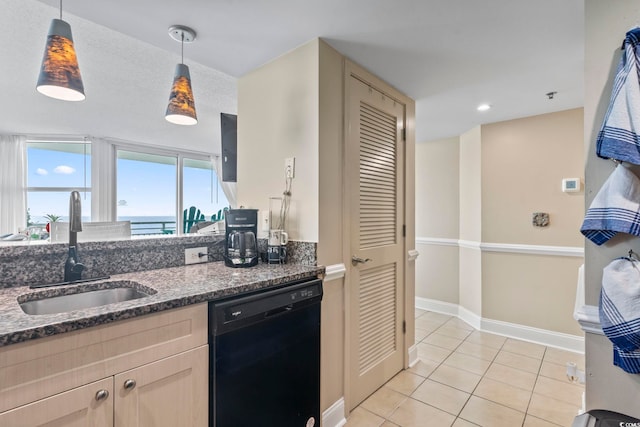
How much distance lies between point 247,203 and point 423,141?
285cm

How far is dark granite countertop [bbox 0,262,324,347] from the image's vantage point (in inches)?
32.7

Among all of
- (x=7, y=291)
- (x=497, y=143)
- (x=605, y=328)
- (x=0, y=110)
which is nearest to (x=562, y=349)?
(x=497, y=143)

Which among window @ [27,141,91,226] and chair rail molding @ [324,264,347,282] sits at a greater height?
window @ [27,141,91,226]

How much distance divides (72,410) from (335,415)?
4.52ft

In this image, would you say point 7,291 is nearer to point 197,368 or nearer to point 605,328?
point 197,368

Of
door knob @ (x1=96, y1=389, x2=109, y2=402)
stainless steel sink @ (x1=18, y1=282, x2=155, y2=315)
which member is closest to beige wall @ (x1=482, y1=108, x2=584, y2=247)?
stainless steel sink @ (x1=18, y1=282, x2=155, y2=315)

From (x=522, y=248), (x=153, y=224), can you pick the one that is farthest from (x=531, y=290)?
(x=153, y=224)

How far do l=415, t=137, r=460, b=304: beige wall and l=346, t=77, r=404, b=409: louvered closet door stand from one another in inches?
63.2

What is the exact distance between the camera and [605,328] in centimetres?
108

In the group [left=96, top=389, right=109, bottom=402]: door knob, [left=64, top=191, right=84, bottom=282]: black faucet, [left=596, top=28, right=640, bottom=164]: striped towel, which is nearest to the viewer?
[left=96, top=389, right=109, bottom=402]: door knob

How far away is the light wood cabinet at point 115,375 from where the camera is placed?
794 millimetres

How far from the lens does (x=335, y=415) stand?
1.78m

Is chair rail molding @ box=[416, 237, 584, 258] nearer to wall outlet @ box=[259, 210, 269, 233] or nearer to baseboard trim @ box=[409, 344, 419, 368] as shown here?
baseboard trim @ box=[409, 344, 419, 368]

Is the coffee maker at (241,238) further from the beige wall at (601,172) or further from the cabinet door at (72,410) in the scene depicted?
the beige wall at (601,172)
